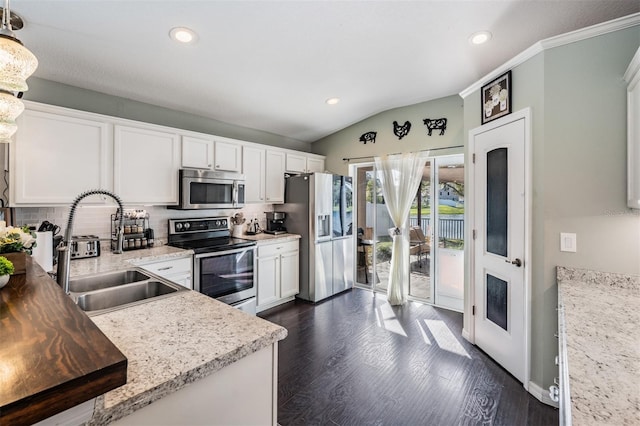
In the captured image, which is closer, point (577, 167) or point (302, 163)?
point (577, 167)

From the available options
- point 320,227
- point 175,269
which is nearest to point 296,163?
point 320,227

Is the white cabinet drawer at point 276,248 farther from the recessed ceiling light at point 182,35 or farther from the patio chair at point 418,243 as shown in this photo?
the recessed ceiling light at point 182,35

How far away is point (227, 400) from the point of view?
3.10 ft

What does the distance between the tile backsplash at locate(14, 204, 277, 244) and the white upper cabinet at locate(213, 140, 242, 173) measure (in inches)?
24.8

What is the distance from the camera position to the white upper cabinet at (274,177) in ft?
13.3

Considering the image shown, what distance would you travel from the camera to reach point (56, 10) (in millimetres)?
1812

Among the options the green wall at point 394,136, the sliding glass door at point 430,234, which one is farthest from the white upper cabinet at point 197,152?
the sliding glass door at point 430,234

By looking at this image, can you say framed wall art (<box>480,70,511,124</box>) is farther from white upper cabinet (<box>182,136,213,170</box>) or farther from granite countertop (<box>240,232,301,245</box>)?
white upper cabinet (<box>182,136,213,170</box>)

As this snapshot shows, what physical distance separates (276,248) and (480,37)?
3026mm

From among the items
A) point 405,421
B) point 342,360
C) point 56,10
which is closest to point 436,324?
point 342,360

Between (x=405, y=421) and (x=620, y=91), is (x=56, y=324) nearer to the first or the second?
(x=405, y=421)

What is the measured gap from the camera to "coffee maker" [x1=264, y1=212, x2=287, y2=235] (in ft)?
14.0

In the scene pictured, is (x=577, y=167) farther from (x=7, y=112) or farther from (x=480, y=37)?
(x=7, y=112)

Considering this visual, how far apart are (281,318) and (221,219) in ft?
4.82
